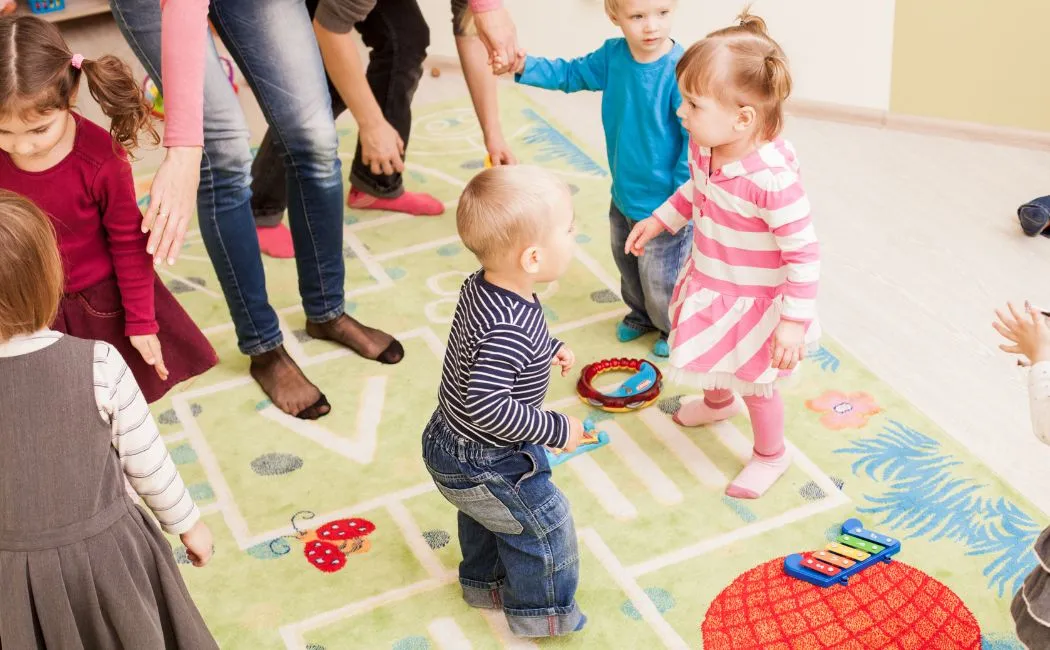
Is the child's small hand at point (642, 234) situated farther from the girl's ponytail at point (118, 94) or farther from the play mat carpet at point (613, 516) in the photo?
the girl's ponytail at point (118, 94)

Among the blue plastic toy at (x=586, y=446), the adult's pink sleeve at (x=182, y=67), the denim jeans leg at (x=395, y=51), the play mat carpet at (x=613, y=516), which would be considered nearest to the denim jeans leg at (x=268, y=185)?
the denim jeans leg at (x=395, y=51)

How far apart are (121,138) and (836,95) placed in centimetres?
240

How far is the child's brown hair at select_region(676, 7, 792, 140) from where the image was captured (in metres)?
1.87

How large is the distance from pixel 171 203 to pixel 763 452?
114cm

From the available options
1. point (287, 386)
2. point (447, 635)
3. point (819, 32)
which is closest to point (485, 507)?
point (447, 635)

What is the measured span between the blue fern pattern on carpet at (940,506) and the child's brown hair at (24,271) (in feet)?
4.67

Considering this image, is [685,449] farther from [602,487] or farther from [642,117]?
[642,117]

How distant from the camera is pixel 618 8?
7.38 ft

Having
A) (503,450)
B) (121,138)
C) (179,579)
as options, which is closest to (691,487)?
(503,450)

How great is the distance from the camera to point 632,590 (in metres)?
1.94

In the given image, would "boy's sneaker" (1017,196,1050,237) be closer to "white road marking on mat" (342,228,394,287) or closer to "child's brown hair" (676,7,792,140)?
"child's brown hair" (676,7,792,140)

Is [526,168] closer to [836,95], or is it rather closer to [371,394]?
[371,394]

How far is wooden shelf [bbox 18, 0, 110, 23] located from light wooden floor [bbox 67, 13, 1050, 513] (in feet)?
0.28

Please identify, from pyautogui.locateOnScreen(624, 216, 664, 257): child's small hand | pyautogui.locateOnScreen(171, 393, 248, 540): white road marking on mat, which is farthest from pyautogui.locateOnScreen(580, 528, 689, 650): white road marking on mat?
pyautogui.locateOnScreen(171, 393, 248, 540): white road marking on mat
